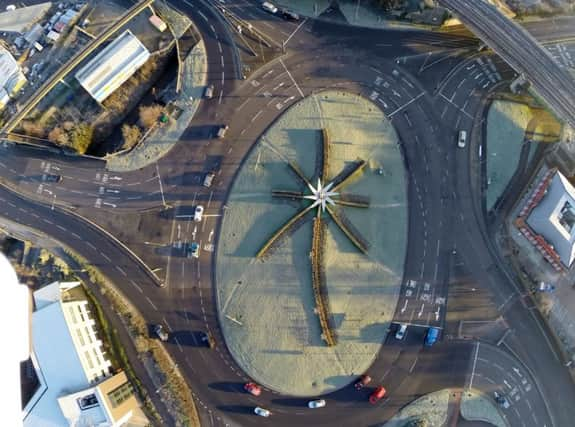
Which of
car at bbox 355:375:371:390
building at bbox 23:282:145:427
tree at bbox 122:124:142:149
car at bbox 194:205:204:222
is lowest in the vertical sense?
building at bbox 23:282:145:427

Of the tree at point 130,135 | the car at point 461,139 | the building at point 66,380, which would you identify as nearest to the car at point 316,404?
the building at point 66,380

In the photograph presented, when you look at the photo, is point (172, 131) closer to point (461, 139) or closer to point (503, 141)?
point (461, 139)

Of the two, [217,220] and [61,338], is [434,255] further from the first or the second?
[61,338]

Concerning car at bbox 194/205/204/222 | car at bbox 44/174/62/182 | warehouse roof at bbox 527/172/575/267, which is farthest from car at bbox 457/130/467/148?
car at bbox 44/174/62/182

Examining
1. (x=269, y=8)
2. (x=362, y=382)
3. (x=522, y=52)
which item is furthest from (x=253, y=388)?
(x=522, y=52)

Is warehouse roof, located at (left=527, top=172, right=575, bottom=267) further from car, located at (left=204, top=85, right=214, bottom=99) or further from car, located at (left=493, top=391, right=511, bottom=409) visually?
car, located at (left=204, top=85, right=214, bottom=99)

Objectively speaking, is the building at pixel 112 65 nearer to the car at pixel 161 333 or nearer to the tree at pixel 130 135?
the tree at pixel 130 135
